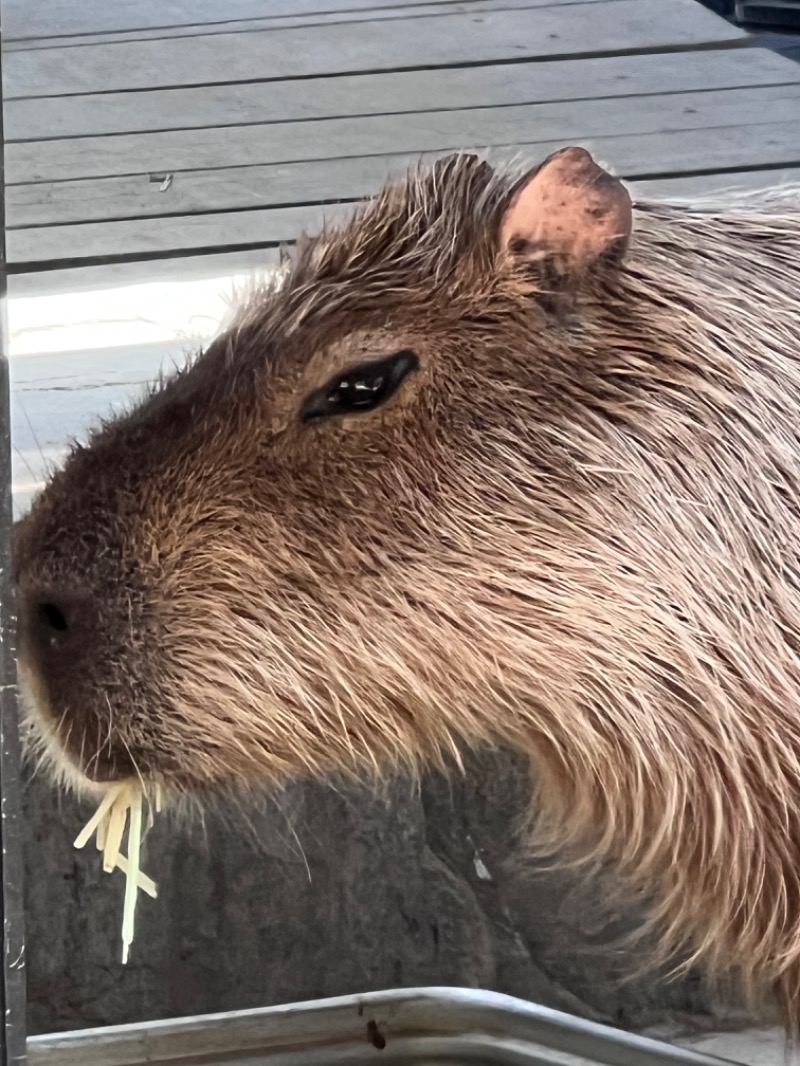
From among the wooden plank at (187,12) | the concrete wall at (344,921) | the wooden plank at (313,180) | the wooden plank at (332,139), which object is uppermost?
the wooden plank at (187,12)

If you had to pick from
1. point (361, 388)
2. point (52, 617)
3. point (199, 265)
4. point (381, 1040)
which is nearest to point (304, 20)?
point (199, 265)

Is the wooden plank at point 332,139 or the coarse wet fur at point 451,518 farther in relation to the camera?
the wooden plank at point 332,139

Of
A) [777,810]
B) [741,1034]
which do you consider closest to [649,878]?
[777,810]

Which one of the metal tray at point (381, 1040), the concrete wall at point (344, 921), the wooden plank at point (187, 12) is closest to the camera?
the wooden plank at point (187, 12)

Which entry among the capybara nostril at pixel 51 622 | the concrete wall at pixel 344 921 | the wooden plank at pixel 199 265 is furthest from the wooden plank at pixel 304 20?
the concrete wall at pixel 344 921

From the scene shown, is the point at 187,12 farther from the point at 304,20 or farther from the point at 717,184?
the point at 717,184

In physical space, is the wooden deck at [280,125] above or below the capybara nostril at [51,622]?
above

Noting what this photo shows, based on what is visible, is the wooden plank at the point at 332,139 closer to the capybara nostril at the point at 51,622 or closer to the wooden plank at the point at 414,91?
the wooden plank at the point at 414,91
